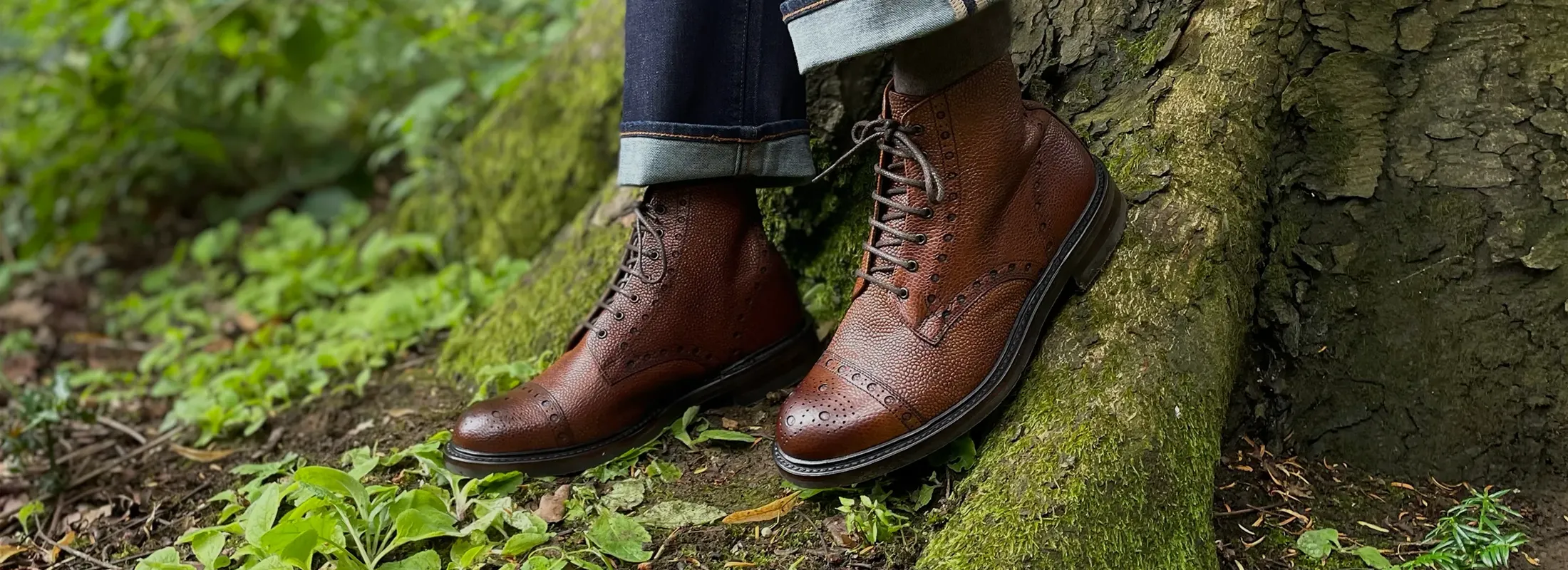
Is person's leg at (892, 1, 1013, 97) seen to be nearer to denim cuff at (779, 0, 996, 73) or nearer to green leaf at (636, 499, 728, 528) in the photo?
denim cuff at (779, 0, 996, 73)

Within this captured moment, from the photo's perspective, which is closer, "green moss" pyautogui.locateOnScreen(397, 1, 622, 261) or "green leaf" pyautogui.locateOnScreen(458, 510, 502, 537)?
"green leaf" pyautogui.locateOnScreen(458, 510, 502, 537)

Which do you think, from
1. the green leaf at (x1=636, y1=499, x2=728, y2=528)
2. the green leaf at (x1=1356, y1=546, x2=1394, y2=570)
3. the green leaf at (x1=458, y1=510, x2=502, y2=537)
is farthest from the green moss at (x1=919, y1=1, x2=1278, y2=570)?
the green leaf at (x1=458, y1=510, x2=502, y2=537)

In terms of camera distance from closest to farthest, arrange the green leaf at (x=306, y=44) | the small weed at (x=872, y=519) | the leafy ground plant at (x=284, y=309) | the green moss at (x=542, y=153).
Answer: the small weed at (x=872, y=519)
the leafy ground plant at (x=284, y=309)
the green moss at (x=542, y=153)
the green leaf at (x=306, y=44)

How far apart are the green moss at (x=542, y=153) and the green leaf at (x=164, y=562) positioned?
152 centimetres

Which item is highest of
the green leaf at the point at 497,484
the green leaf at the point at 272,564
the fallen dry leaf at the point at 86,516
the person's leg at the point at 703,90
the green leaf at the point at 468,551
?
the person's leg at the point at 703,90

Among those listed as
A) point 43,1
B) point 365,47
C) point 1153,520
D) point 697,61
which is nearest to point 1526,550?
point 1153,520

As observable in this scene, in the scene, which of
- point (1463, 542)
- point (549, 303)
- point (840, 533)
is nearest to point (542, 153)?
point (549, 303)

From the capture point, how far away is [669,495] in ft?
5.41

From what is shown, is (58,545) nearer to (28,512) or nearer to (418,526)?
(28,512)

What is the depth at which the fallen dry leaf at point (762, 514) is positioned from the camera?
155 centimetres

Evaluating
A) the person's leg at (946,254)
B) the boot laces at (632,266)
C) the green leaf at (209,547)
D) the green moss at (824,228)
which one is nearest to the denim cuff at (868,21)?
the person's leg at (946,254)

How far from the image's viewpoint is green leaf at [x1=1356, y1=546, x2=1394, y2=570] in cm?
145

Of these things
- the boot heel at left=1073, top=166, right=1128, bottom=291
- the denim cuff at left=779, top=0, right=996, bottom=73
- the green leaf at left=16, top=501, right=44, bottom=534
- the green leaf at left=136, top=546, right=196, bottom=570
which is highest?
the denim cuff at left=779, top=0, right=996, bottom=73

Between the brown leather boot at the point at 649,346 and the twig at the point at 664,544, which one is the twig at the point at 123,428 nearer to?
the brown leather boot at the point at 649,346
